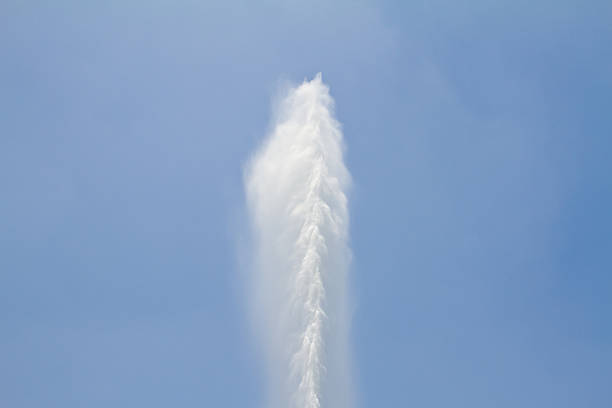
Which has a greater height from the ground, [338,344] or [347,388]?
[338,344]

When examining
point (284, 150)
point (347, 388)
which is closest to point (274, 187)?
point (284, 150)

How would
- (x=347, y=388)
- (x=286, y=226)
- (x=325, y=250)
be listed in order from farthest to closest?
(x=286, y=226), (x=325, y=250), (x=347, y=388)

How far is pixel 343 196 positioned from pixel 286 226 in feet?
16.4

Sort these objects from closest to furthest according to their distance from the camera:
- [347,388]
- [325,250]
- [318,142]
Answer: [347,388] → [325,250] → [318,142]

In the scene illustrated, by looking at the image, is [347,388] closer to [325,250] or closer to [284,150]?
[325,250]

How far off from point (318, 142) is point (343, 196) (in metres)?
5.19

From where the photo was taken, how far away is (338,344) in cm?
3638

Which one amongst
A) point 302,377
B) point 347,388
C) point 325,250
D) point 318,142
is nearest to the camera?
point 302,377

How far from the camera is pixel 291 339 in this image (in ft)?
118

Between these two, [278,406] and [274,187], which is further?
[274,187]

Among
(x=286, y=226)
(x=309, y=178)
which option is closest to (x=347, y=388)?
(x=286, y=226)

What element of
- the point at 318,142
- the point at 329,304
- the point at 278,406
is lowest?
the point at 278,406

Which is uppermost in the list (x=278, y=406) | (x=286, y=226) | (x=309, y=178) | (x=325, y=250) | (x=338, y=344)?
(x=309, y=178)

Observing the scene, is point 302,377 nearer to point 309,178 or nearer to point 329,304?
point 329,304
